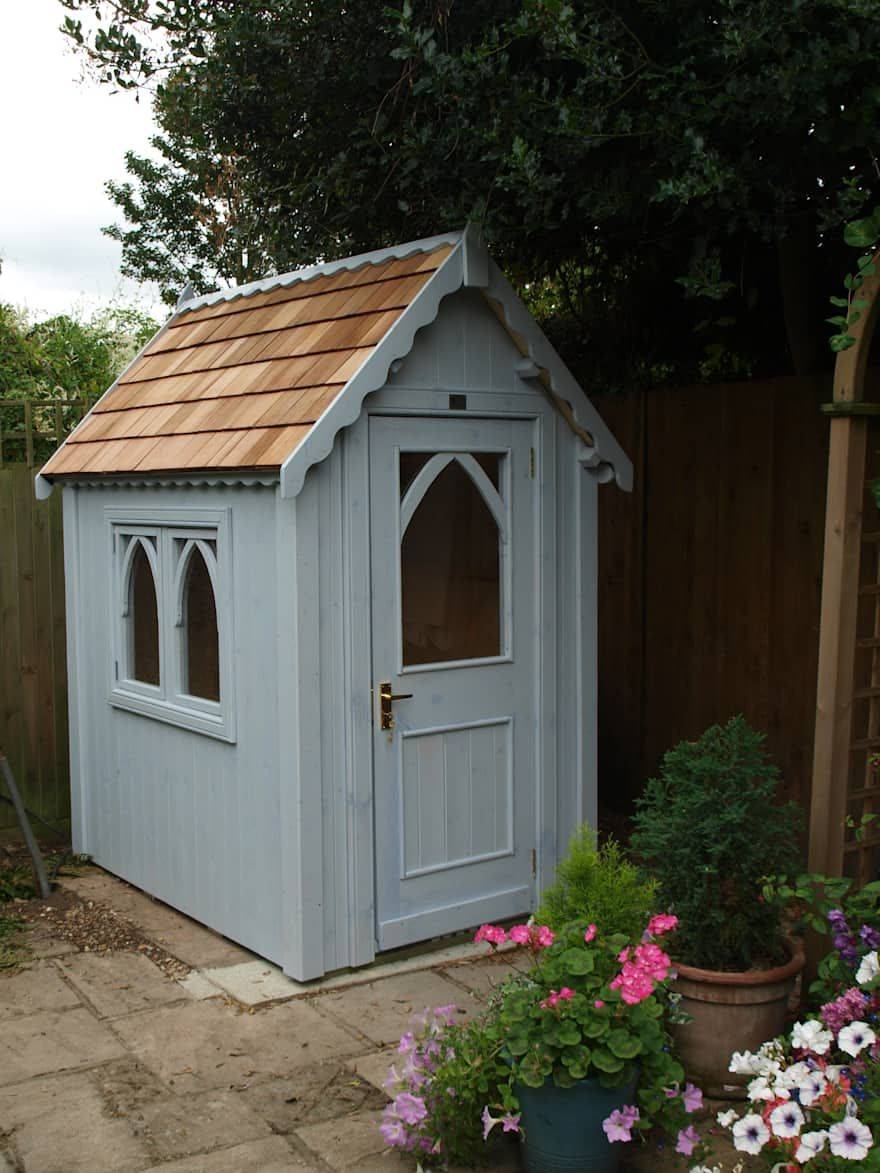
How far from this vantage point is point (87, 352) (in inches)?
413

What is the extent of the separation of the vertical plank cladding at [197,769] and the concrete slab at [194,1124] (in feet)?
3.60

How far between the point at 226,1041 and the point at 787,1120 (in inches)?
85.2

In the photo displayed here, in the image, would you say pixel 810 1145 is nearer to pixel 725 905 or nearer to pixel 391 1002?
pixel 725 905

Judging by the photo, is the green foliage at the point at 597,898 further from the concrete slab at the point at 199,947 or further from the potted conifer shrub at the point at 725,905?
the concrete slab at the point at 199,947

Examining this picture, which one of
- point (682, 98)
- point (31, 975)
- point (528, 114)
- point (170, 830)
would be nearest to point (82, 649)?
point (170, 830)

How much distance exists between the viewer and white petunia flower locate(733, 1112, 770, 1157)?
3260 millimetres

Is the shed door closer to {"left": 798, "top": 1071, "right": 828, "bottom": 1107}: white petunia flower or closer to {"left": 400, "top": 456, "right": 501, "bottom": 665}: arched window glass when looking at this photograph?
{"left": 400, "top": 456, "right": 501, "bottom": 665}: arched window glass

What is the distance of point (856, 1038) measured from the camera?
3436 millimetres

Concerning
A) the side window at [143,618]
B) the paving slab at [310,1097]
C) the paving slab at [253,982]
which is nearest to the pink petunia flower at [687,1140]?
the paving slab at [310,1097]

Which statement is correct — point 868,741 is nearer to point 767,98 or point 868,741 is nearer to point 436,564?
point 436,564

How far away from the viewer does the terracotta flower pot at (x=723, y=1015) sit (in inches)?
159

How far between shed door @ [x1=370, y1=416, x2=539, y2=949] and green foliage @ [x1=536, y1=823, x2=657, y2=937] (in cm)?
137

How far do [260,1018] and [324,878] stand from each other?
60 cm

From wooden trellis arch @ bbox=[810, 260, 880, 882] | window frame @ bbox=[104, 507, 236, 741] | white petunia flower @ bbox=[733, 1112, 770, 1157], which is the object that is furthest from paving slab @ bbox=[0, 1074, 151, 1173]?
wooden trellis arch @ bbox=[810, 260, 880, 882]
